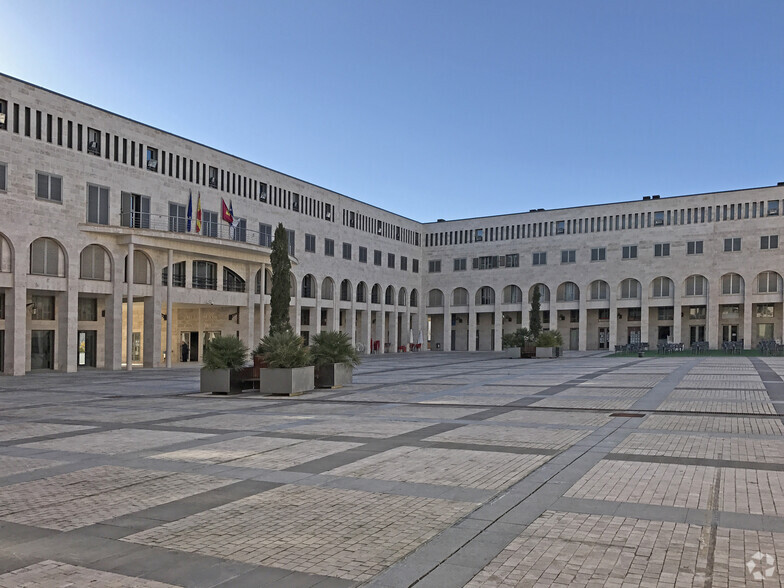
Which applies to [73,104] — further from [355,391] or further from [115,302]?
[355,391]

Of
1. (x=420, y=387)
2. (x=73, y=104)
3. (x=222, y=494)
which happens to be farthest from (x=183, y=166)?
(x=222, y=494)

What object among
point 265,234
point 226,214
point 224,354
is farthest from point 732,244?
point 224,354

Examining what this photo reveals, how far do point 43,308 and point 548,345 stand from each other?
3064 cm

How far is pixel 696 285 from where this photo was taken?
2477 inches

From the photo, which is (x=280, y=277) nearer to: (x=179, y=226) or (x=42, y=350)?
(x=42, y=350)

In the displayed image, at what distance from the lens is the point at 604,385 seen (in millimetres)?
22312

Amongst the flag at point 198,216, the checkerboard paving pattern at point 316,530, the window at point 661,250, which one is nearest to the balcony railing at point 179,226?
the flag at point 198,216

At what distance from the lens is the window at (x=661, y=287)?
63938 millimetres

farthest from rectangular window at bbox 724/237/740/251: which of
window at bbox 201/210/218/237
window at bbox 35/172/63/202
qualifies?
window at bbox 35/172/63/202

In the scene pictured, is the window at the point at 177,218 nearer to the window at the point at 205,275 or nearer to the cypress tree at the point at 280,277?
the window at the point at 205,275

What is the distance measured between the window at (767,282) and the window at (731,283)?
160cm

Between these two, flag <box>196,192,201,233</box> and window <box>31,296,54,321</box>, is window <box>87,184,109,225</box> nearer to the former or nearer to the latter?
window <box>31,296,54,321</box>

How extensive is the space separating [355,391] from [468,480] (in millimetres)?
13175

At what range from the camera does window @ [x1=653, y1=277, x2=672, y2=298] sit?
2517 inches
